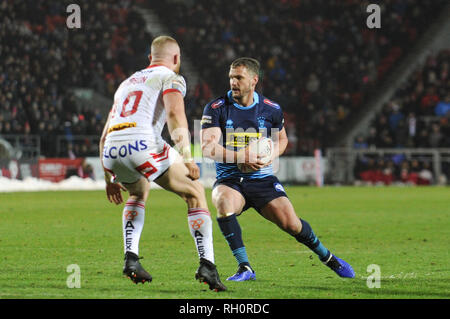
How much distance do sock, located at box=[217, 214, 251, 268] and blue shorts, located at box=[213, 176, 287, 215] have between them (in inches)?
9.6

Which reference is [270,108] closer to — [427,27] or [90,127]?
[90,127]

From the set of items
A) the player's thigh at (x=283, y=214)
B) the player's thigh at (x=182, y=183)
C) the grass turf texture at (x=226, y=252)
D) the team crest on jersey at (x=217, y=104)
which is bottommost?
the grass turf texture at (x=226, y=252)

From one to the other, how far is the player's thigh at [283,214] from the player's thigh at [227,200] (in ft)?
0.82

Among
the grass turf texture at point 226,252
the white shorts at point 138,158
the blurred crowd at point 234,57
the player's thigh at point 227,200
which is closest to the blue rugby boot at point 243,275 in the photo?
the grass turf texture at point 226,252

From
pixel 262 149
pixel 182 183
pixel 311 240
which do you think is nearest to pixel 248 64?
pixel 262 149

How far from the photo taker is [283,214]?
7.52m

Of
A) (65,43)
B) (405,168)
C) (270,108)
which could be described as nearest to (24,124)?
(65,43)

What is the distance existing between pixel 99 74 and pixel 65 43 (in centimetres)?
169

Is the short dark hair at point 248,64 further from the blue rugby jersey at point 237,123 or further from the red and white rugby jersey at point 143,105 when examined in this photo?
the red and white rugby jersey at point 143,105

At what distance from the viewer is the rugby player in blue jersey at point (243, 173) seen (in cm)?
753

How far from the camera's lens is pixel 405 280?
738 cm

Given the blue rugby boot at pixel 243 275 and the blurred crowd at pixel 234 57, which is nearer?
the blue rugby boot at pixel 243 275

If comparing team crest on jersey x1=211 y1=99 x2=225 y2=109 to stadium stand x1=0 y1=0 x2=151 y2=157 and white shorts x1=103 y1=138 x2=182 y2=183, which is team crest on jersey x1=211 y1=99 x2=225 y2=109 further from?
stadium stand x1=0 y1=0 x2=151 y2=157

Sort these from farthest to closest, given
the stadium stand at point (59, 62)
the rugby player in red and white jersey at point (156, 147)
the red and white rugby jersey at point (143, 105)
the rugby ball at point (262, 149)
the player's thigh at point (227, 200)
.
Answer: the stadium stand at point (59, 62) < the rugby ball at point (262, 149) < the player's thigh at point (227, 200) < the red and white rugby jersey at point (143, 105) < the rugby player in red and white jersey at point (156, 147)
